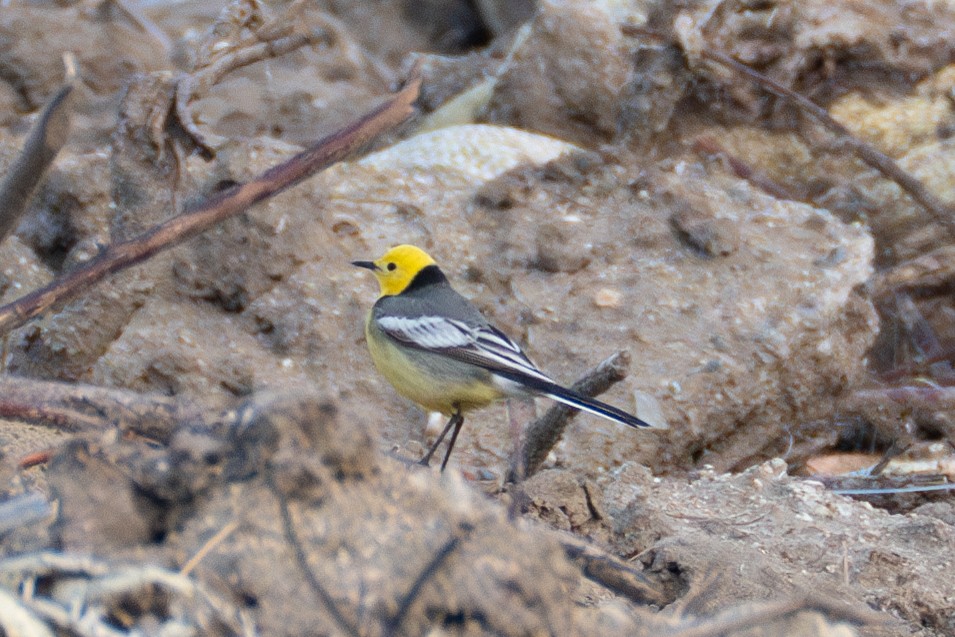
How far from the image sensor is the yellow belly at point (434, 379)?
165 inches

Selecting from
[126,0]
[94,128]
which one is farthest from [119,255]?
[126,0]

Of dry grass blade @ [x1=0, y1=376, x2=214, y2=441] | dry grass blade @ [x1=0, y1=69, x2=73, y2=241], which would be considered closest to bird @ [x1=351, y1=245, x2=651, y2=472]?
dry grass blade @ [x1=0, y1=376, x2=214, y2=441]

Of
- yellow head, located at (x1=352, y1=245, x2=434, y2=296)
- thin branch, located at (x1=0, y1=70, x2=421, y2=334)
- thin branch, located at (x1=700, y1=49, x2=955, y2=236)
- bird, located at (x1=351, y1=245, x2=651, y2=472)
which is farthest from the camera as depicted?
thin branch, located at (x1=700, y1=49, x2=955, y2=236)

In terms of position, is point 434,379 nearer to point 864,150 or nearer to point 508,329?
point 508,329

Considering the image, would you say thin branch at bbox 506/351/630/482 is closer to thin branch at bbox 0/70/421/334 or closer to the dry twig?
thin branch at bbox 0/70/421/334

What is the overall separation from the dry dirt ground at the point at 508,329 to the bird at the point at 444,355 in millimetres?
308

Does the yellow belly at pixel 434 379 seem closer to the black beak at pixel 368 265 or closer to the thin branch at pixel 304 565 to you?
the black beak at pixel 368 265

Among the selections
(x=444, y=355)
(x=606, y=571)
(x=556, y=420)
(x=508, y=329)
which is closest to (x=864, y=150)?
(x=508, y=329)

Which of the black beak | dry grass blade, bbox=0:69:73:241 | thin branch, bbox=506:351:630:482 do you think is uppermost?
dry grass blade, bbox=0:69:73:241

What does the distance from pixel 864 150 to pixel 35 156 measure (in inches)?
215

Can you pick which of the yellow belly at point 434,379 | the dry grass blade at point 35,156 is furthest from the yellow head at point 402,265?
the dry grass blade at point 35,156

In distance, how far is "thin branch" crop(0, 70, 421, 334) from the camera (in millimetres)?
2865

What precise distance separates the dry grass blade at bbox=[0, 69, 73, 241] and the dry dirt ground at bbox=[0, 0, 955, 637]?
434mm

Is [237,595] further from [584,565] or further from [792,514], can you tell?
[792,514]
